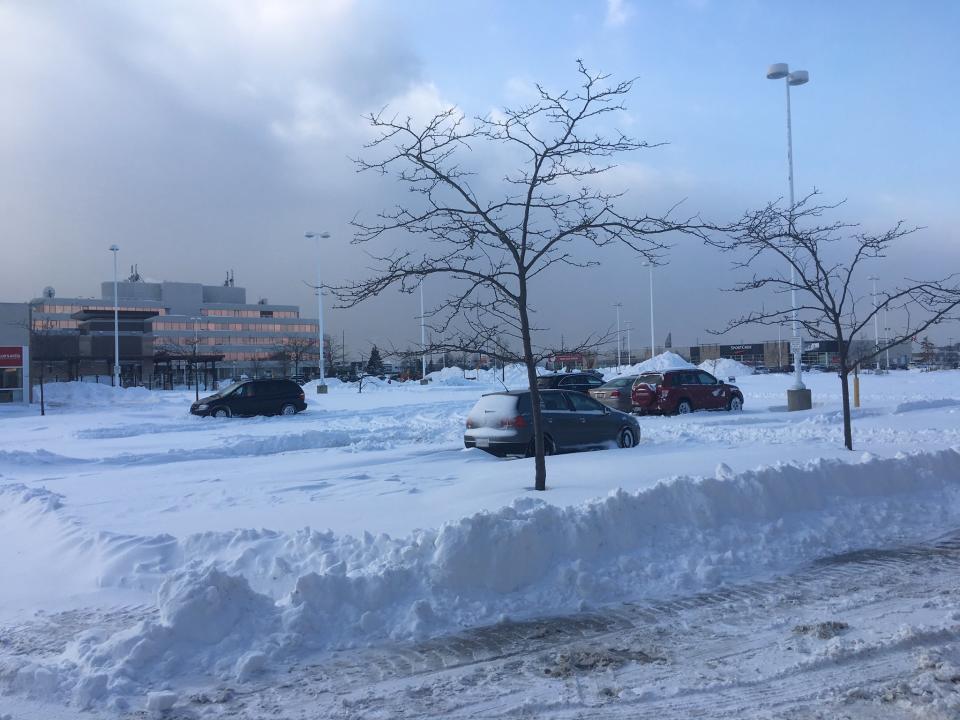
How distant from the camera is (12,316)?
123ft

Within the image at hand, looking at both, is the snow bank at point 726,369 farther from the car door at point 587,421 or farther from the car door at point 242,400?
the car door at point 587,421

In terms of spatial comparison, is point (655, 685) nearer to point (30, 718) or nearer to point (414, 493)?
point (30, 718)

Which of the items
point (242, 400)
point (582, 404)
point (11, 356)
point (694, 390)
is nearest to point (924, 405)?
point (694, 390)

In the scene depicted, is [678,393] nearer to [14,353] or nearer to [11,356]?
[14,353]

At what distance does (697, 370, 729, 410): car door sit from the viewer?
26.0m

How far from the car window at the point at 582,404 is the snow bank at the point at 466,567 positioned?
601cm

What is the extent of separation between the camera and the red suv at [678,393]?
82.0ft

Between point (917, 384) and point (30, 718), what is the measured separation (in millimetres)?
46274

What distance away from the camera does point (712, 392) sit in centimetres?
2612

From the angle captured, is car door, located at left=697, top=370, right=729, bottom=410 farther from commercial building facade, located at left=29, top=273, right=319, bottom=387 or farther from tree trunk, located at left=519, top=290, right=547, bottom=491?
commercial building facade, located at left=29, top=273, right=319, bottom=387

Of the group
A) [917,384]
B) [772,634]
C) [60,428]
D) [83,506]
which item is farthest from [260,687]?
[917,384]

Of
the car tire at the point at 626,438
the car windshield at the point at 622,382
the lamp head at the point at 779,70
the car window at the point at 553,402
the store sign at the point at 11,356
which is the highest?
the lamp head at the point at 779,70

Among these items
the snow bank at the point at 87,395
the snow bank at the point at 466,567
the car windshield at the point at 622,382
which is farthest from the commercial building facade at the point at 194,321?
the snow bank at the point at 466,567

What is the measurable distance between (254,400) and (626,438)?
16.6 metres
